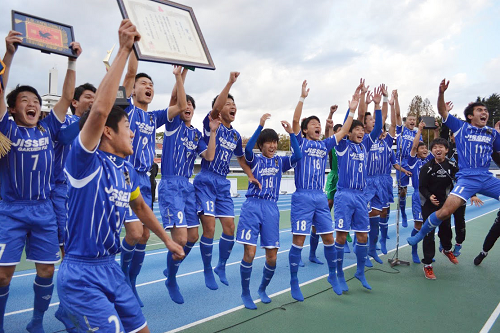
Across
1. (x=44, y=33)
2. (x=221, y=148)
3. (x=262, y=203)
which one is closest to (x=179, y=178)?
(x=221, y=148)

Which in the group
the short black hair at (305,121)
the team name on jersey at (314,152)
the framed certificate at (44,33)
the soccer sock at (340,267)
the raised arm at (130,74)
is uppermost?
the framed certificate at (44,33)

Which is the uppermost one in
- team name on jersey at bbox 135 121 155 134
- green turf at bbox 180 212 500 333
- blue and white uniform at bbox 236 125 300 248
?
team name on jersey at bbox 135 121 155 134

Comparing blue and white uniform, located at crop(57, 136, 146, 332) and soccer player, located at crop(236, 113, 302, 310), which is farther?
soccer player, located at crop(236, 113, 302, 310)

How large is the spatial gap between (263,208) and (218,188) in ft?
2.67

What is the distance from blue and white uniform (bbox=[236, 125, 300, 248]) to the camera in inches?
177

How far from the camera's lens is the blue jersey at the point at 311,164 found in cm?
509

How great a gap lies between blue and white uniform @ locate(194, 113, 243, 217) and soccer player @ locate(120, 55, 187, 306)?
2.41ft

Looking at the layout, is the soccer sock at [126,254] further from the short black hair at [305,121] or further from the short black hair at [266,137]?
the short black hair at [305,121]

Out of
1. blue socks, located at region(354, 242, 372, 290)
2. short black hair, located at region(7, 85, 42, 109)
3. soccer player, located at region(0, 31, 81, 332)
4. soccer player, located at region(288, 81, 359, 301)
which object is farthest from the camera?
blue socks, located at region(354, 242, 372, 290)

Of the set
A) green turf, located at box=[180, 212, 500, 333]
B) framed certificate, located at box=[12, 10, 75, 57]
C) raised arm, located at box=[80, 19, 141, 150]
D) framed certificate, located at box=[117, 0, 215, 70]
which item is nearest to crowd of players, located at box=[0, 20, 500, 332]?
raised arm, located at box=[80, 19, 141, 150]

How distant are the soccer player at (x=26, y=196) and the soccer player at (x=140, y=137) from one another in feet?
2.66

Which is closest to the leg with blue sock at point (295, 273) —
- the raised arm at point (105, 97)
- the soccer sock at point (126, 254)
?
the soccer sock at point (126, 254)

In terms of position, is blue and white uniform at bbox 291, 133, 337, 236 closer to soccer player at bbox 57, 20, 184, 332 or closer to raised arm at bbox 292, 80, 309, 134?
raised arm at bbox 292, 80, 309, 134

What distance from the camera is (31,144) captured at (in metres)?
3.46
